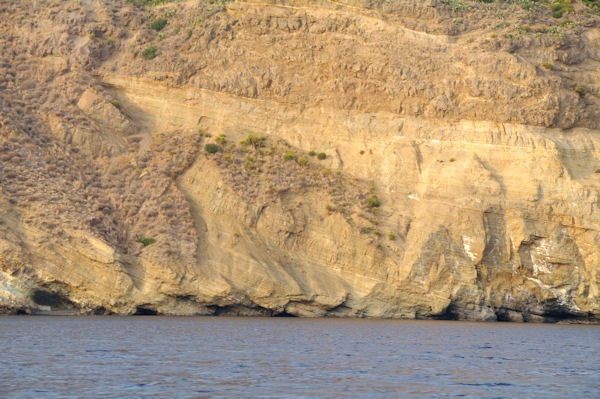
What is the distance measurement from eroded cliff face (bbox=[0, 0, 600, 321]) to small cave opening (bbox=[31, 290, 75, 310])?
11 centimetres

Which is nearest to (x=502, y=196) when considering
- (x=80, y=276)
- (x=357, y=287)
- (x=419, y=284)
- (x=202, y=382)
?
(x=419, y=284)

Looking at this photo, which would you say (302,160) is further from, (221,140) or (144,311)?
(144,311)

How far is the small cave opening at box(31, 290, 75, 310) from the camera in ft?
111

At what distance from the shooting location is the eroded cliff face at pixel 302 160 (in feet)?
120

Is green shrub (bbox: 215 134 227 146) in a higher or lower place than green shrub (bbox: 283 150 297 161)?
higher

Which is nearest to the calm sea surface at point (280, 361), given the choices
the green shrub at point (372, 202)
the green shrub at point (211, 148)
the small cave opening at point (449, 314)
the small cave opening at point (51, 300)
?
the small cave opening at point (51, 300)

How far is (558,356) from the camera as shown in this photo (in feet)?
76.8

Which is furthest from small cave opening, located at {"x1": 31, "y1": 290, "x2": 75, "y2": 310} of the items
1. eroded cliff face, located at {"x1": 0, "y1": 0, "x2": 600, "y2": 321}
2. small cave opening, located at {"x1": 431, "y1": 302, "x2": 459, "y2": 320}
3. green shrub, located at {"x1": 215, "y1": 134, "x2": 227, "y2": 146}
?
small cave opening, located at {"x1": 431, "y1": 302, "x2": 459, "y2": 320}

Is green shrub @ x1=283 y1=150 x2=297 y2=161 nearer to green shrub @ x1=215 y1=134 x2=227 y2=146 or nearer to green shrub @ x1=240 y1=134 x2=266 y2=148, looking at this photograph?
green shrub @ x1=240 y1=134 x2=266 y2=148

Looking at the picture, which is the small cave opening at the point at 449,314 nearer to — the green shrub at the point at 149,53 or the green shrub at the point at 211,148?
the green shrub at the point at 211,148

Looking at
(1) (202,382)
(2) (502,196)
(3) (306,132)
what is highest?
(3) (306,132)

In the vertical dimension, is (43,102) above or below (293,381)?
above

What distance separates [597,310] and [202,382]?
94.8 feet

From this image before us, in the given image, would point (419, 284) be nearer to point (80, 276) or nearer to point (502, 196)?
point (502, 196)
